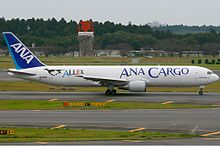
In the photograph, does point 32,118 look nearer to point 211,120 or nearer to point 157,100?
point 211,120

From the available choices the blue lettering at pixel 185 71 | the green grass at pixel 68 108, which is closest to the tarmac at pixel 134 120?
the green grass at pixel 68 108

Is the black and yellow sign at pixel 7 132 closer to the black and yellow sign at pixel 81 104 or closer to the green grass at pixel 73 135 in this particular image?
the green grass at pixel 73 135

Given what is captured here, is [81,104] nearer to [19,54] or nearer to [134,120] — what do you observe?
[134,120]

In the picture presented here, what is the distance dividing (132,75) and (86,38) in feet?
409

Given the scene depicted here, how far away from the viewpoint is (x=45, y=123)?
107ft

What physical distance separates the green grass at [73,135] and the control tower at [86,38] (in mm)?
138534

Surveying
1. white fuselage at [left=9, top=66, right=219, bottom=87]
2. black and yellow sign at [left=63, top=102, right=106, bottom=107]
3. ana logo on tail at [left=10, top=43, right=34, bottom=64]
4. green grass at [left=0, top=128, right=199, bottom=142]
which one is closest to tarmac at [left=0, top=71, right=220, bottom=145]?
green grass at [left=0, top=128, right=199, bottom=142]

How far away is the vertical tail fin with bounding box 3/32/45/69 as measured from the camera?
52469mm

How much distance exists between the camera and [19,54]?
172 ft

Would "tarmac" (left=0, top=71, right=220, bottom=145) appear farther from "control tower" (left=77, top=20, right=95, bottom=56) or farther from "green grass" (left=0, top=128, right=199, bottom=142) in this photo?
"control tower" (left=77, top=20, right=95, bottom=56)

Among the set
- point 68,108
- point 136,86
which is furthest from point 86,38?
point 68,108

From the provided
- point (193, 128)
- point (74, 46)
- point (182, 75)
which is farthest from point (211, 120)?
point (74, 46)

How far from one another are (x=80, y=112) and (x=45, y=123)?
19.7ft

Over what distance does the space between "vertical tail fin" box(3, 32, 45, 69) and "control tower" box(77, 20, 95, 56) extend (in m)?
115
